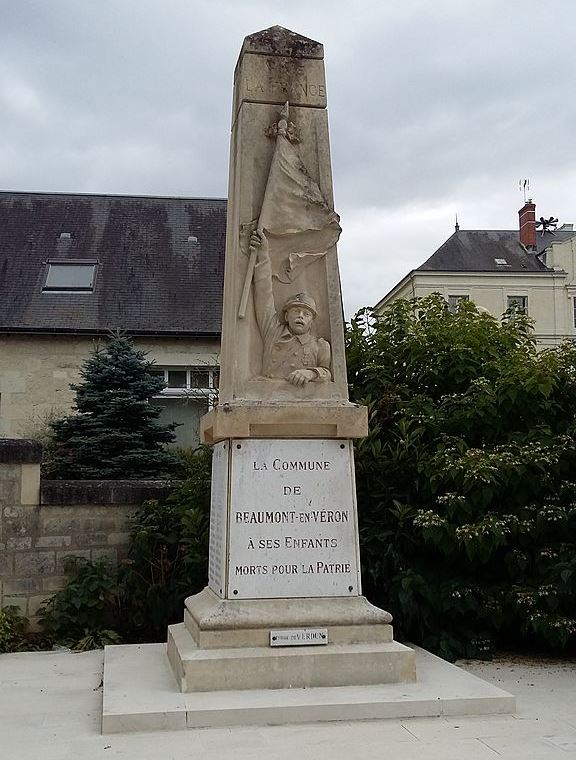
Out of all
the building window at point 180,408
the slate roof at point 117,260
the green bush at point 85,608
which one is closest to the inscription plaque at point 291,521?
the green bush at point 85,608

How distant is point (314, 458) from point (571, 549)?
93.0 inches

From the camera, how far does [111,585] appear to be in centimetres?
763

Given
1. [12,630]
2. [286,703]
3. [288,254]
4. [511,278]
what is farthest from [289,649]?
[511,278]

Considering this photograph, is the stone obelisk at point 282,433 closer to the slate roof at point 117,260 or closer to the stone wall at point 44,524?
the stone wall at point 44,524

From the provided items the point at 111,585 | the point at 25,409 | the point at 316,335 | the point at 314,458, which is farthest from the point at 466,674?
the point at 25,409

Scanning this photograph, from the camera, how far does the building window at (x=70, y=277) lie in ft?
53.9

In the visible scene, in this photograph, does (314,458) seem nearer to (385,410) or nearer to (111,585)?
(385,410)

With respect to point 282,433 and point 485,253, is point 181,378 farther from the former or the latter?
point 485,253

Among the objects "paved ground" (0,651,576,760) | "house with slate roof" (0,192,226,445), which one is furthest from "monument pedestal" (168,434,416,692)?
"house with slate roof" (0,192,226,445)

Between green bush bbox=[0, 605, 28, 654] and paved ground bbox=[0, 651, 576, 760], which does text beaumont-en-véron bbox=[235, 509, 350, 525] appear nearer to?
paved ground bbox=[0, 651, 576, 760]

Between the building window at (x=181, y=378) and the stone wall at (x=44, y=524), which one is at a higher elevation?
the building window at (x=181, y=378)

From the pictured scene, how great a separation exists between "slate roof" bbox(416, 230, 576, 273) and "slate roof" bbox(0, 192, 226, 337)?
14.8 m

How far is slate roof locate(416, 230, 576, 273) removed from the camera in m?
31.9

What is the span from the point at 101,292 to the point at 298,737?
43.2 feet
